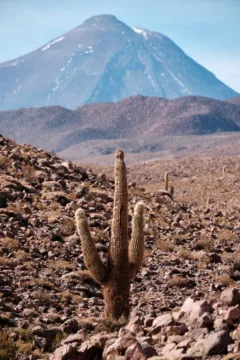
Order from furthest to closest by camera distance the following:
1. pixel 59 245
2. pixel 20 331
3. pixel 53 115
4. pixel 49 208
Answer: pixel 53 115, pixel 49 208, pixel 59 245, pixel 20 331

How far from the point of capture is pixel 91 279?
12.5m

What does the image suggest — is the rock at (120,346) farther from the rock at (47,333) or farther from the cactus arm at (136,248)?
the cactus arm at (136,248)

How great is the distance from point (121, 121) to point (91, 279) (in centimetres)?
15222

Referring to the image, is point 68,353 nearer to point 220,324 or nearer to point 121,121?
point 220,324

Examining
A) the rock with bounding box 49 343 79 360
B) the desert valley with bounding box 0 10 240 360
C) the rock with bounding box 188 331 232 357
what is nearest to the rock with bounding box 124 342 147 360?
the desert valley with bounding box 0 10 240 360

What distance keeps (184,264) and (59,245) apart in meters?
2.76

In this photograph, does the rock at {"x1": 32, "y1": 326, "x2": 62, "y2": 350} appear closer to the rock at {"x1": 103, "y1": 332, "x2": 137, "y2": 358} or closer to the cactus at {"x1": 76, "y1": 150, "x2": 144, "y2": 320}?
the cactus at {"x1": 76, "y1": 150, "x2": 144, "y2": 320}

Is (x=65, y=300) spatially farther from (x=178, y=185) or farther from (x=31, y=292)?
(x=178, y=185)

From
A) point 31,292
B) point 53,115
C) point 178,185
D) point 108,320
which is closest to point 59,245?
point 31,292

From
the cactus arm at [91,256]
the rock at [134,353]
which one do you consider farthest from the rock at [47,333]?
the rock at [134,353]

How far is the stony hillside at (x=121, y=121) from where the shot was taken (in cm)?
15825

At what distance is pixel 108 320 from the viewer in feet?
30.0

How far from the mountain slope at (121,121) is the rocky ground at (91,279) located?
13074cm

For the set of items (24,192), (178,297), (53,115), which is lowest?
(178,297)
